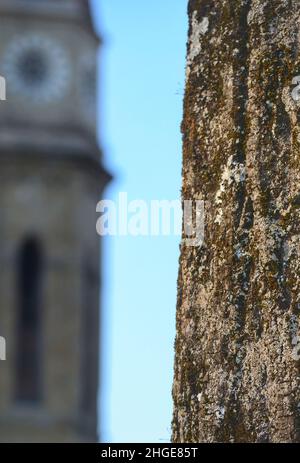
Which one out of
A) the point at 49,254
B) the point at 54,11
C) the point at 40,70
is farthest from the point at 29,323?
the point at 54,11

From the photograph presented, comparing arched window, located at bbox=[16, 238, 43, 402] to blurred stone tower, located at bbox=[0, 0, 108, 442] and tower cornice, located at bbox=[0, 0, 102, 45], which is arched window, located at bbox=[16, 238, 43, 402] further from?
tower cornice, located at bbox=[0, 0, 102, 45]

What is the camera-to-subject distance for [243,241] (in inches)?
160

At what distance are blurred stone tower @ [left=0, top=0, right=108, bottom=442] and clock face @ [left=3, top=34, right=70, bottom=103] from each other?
3 cm

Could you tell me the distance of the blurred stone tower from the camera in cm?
5084

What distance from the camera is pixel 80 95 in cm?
5394

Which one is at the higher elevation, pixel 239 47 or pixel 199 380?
pixel 239 47

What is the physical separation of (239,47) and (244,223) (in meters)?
0.35

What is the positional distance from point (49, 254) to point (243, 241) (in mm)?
47225

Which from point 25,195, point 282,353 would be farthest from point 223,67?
point 25,195

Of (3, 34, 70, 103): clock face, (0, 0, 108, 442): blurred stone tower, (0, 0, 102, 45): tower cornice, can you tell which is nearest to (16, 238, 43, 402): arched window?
(0, 0, 108, 442): blurred stone tower

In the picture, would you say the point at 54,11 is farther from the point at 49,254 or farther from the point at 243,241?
the point at 243,241

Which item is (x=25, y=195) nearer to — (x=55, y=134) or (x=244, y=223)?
(x=55, y=134)

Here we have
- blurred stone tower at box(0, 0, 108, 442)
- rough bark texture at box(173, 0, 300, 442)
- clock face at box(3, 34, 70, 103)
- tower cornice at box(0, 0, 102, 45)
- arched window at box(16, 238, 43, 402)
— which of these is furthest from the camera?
Answer: tower cornice at box(0, 0, 102, 45)
